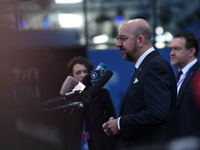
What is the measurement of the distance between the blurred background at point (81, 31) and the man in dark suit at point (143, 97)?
4940 millimetres

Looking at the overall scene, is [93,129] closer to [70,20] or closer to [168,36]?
[70,20]

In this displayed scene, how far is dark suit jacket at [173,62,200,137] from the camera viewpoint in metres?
4.57

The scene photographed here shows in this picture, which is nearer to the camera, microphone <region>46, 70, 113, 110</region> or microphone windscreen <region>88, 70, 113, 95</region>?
microphone <region>46, 70, 113, 110</region>

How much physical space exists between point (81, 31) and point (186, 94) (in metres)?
4.47

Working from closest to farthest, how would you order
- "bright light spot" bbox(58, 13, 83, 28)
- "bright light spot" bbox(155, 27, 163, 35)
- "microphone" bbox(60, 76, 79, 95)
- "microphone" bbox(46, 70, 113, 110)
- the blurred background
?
"microphone" bbox(46, 70, 113, 110) < "microphone" bbox(60, 76, 79, 95) < the blurred background < "bright light spot" bbox(58, 13, 83, 28) < "bright light spot" bbox(155, 27, 163, 35)

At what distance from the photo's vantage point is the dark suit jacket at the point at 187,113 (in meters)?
4.57

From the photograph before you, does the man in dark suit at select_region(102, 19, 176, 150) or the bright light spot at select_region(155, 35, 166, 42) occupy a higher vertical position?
the bright light spot at select_region(155, 35, 166, 42)

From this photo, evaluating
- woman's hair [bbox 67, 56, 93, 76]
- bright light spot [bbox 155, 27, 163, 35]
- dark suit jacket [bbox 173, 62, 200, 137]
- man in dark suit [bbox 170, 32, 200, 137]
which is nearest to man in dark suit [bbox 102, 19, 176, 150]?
man in dark suit [bbox 170, 32, 200, 137]

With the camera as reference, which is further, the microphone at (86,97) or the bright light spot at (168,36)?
the bright light spot at (168,36)

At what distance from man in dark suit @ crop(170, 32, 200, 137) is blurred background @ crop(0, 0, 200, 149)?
11.0ft

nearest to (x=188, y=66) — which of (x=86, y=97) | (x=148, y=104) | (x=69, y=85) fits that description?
(x=69, y=85)

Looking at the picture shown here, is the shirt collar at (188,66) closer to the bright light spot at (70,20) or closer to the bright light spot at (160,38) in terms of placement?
the bright light spot at (160,38)

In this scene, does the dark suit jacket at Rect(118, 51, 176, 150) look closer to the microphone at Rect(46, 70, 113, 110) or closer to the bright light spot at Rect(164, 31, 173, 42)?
the microphone at Rect(46, 70, 113, 110)

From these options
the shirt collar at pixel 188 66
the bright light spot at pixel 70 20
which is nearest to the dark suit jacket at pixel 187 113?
the shirt collar at pixel 188 66
